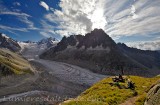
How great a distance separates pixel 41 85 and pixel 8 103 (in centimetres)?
4895

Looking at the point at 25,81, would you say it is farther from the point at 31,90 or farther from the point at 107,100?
the point at 107,100

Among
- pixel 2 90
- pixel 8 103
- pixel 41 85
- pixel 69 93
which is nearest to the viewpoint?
pixel 8 103

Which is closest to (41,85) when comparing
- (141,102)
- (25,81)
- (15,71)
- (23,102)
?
(25,81)

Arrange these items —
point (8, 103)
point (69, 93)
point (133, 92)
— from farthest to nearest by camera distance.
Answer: point (69, 93) < point (8, 103) < point (133, 92)

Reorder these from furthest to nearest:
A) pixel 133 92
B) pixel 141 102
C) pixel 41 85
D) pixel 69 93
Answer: pixel 41 85 < pixel 69 93 < pixel 133 92 < pixel 141 102

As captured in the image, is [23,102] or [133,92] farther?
[23,102]

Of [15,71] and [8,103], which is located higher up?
[15,71]

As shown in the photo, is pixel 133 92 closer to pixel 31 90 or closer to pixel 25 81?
pixel 31 90

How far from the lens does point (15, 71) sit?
173 metres

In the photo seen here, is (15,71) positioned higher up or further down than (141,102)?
higher up

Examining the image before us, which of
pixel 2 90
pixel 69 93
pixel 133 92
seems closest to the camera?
pixel 133 92

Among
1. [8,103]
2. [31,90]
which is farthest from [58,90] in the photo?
[8,103]

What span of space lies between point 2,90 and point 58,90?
3608 cm

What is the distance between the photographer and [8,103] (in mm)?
118250
